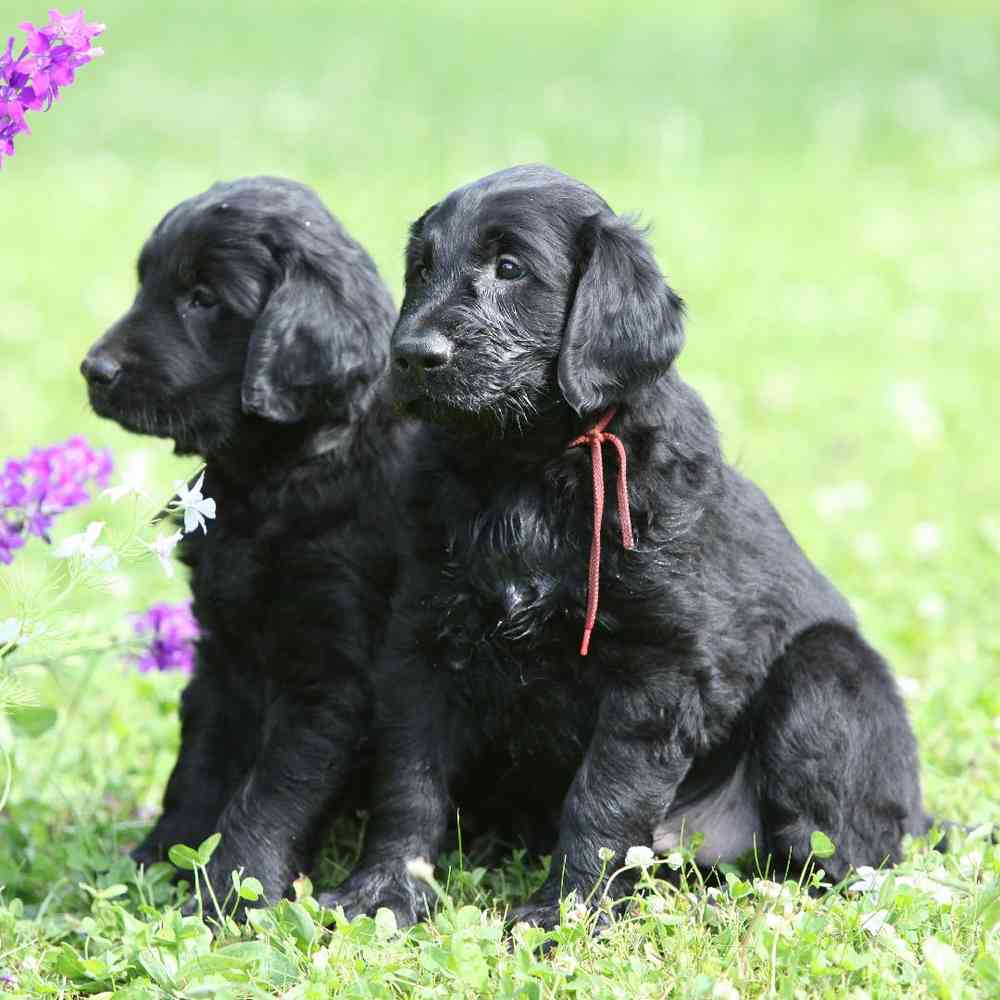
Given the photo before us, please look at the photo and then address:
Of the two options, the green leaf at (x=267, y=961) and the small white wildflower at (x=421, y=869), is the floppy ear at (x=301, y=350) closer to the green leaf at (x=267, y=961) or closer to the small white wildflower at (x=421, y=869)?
the small white wildflower at (x=421, y=869)

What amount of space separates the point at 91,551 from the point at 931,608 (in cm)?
300

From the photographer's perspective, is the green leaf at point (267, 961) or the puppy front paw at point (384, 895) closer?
the green leaf at point (267, 961)

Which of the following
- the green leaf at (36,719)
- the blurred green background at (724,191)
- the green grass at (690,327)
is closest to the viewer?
the green grass at (690,327)

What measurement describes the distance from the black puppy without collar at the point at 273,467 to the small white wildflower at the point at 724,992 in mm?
1089

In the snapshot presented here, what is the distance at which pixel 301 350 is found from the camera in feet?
11.0

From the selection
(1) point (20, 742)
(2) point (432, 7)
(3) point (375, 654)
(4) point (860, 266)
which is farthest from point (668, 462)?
(2) point (432, 7)

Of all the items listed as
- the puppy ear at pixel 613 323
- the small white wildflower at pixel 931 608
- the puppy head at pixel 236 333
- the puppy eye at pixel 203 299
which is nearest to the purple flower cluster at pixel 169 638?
the puppy head at pixel 236 333

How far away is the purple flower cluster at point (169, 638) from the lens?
3633 mm

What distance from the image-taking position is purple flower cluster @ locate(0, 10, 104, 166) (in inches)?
98.7

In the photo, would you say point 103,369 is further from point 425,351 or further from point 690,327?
point 690,327

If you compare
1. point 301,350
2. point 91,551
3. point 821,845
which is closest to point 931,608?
point 821,845

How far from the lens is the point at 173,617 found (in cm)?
369

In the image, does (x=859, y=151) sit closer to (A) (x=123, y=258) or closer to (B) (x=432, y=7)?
(A) (x=123, y=258)

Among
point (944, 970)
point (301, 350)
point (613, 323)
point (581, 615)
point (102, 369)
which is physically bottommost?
point (944, 970)
